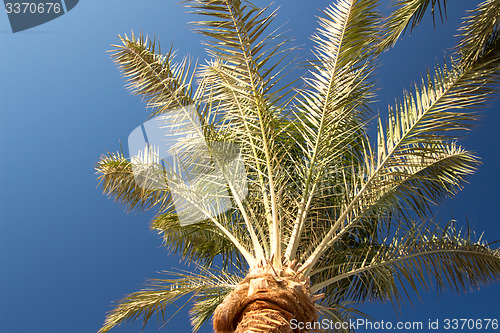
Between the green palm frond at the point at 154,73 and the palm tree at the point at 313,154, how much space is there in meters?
0.02

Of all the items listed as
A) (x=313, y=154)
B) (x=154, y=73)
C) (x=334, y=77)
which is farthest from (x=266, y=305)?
(x=154, y=73)

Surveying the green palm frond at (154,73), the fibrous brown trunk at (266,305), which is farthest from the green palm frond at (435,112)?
the green palm frond at (154,73)

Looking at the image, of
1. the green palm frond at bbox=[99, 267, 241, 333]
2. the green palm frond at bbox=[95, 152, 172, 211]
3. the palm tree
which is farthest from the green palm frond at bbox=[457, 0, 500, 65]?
the green palm frond at bbox=[95, 152, 172, 211]

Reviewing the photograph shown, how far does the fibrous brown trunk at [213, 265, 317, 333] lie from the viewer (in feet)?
13.0

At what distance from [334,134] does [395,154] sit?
91 cm

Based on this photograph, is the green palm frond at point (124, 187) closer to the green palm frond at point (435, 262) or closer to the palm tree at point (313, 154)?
the palm tree at point (313, 154)

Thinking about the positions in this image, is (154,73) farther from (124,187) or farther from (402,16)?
(402,16)

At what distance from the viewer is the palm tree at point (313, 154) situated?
500 cm

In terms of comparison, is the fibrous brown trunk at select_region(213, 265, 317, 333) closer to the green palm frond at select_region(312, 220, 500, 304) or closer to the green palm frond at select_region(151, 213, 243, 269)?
the green palm frond at select_region(312, 220, 500, 304)

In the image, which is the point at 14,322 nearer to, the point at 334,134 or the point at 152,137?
A: the point at 152,137

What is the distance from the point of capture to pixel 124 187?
24.5 ft

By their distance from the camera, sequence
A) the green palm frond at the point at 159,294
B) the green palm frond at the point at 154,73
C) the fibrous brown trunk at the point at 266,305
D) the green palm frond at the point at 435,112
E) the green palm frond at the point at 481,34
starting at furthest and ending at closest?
the green palm frond at the point at 154,73 < the green palm frond at the point at 159,294 < the green palm frond at the point at 481,34 < the green palm frond at the point at 435,112 < the fibrous brown trunk at the point at 266,305

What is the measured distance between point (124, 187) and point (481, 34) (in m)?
6.18

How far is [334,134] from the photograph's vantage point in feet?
19.0
